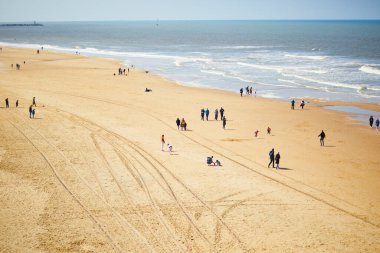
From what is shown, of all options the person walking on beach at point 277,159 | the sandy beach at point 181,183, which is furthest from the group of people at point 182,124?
the person walking on beach at point 277,159

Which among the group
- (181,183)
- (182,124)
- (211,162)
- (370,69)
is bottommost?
(181,183)

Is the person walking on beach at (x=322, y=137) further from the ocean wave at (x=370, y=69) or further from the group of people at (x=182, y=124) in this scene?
the ocean wave at (x=370, y=69)

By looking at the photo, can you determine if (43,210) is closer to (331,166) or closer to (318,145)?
(331,166)

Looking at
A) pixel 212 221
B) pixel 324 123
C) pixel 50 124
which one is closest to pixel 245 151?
pixel 212 221

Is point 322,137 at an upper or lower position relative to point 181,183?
upper

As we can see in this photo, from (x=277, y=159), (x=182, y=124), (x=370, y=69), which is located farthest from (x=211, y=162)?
(x=370, y=69)

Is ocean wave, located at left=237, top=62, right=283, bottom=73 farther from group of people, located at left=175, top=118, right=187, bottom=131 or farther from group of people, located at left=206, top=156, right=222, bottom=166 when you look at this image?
group of people, located at left=206, top=156, right=222, bottom=166

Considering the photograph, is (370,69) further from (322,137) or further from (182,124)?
(182,124)

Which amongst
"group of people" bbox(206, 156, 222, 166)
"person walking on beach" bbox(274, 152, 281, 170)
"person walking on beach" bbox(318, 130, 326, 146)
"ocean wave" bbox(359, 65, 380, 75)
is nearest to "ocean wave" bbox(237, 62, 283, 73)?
"ocean wave" bbox(359, 65, 380, 75)

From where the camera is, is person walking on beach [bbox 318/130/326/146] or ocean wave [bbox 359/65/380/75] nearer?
person walking on beach [bbox 318/130/326/146]
